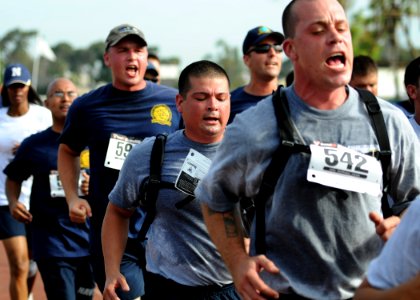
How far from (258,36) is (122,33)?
5.75ft

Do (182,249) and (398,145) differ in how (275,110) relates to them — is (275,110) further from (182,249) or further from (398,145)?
(182,249)

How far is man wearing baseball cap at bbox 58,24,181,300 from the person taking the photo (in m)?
6.80

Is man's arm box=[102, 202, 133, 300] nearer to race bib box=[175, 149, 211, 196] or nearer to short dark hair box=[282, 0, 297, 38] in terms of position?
race bib box=[175, 149, 211, 196]

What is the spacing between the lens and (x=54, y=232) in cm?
851

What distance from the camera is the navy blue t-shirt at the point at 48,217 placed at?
8.48 metres

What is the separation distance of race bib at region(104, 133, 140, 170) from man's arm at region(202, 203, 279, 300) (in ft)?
8.73

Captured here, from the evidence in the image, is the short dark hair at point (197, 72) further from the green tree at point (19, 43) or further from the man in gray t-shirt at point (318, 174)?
the green tree at point (19, 43)

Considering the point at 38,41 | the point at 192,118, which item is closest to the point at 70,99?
the point at 192,118

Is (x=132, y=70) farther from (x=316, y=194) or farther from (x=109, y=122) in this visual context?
(x=316, y=194)

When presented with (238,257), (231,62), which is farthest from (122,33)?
(231,62)

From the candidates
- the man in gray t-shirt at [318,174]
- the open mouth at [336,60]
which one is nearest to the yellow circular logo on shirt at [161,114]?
the man in gray t-shirt at [318,174]

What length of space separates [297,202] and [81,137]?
356 centimetres

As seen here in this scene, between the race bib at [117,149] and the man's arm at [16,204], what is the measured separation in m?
2.23

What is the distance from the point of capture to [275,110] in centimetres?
391
